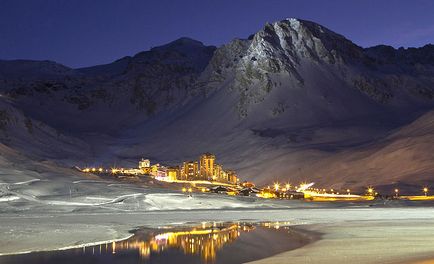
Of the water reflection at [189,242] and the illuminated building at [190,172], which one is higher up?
the illuminated building at [190,172]

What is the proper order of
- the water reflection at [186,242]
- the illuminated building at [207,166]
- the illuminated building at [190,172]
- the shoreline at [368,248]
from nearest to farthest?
the shoreline at [368,248], the water reflection at [186,242], the illuminated building at [190,172], the illuminated building at [207,166]

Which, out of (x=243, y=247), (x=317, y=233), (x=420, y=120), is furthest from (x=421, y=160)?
(x=243, y=247)

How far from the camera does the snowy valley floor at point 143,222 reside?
101ft

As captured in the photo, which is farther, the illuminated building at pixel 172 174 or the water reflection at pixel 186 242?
the illuminated building at pixel 172 174

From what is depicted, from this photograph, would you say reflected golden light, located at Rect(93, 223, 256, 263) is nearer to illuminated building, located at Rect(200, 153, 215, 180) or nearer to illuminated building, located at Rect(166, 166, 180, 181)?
illuminated building, located at Rect(166, 166, 180, 181)

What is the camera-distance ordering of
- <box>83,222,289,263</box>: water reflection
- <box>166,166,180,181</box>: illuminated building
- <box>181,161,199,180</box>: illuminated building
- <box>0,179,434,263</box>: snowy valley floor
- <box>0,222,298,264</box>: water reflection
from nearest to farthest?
<box>0,222,298,264</box>: water reflection, <box>0,179,434,263</box>: snowy valley floor, <box>83,222,289,263</box>: water reflection, <box>166,166,180,181</box>: illuminated building, <box>181,161,199,180</box>: illuminated building

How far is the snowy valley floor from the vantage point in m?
30.7

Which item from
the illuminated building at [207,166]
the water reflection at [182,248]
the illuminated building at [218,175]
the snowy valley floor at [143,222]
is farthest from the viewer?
the illuminated building at [207,166]

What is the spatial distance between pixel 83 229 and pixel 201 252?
15202 mm

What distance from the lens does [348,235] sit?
133 ft

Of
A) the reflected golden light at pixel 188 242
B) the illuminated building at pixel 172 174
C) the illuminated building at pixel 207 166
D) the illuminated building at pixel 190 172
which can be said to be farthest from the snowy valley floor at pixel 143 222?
the illuminated building at pixel 207 166

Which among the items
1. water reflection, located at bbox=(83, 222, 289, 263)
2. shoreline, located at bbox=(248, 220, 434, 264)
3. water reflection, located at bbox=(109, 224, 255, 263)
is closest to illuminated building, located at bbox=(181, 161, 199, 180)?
water reflection, located at bbox=(83, 222, 289, 263)

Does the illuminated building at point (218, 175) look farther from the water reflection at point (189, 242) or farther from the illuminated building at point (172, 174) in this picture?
the water reflection at point (189, 242)

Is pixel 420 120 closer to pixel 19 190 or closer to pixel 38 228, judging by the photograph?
pixel 19 190
